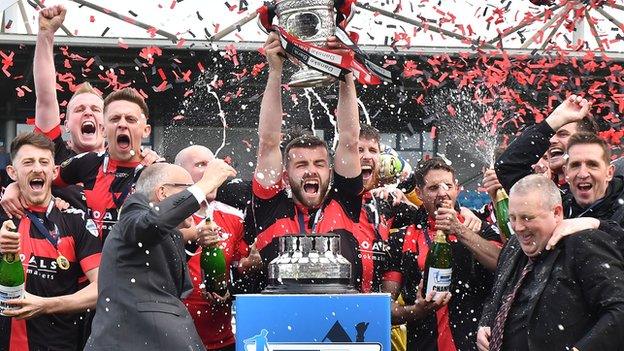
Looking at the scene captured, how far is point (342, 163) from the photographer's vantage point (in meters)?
6.15

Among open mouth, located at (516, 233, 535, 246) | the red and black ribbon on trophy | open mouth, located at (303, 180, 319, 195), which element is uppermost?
the red and black ribbon on trophy

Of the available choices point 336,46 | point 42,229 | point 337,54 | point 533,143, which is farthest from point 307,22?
point 42,229

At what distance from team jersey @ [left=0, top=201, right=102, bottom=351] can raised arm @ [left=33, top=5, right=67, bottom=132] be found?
646 millimetres

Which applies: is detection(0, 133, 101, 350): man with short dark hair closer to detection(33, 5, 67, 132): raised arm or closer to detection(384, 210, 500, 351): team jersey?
detection(33, 5, 67, 132): raised arm

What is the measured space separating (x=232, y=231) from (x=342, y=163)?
2.81 feet

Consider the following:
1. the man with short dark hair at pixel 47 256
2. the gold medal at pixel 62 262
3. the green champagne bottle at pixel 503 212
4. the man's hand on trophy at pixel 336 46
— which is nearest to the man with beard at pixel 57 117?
the man with short dark hair at pixel 47 256

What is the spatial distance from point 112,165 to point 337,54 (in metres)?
1.60

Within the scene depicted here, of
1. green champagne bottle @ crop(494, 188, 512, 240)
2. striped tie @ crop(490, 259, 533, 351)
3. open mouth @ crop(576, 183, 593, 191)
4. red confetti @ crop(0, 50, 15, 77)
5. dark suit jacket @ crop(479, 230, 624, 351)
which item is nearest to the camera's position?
dark suit jacket @ crop(479, 230, 624, 351)

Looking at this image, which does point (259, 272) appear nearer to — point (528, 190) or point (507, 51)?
point (528, 190)

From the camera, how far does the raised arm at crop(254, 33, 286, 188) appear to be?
601cm

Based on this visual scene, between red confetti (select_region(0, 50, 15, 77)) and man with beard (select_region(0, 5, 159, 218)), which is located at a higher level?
red confetti (select_region(0, 50, 15, 77))

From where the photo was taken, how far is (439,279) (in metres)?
6.16

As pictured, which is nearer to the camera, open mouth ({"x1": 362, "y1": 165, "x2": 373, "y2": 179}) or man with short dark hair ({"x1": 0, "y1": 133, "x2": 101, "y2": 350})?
man with short dark hair ({"x1": 0, "y1": 133, "x2": 101, "y2": 350})

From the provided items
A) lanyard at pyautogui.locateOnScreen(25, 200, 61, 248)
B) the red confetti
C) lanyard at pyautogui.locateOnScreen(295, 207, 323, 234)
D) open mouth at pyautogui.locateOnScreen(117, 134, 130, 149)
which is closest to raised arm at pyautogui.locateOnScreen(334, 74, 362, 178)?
lanyard at pyautogui.locateOnScreen(295, 207, 323, 234)
